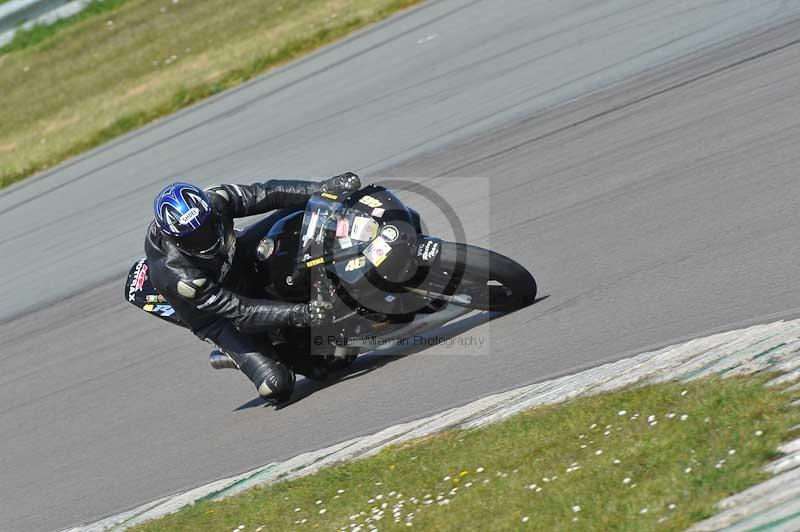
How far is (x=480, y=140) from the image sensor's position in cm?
1049

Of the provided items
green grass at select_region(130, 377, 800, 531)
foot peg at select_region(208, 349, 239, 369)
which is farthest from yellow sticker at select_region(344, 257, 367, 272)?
foot peg at select_region(208, 349, 239, 369)

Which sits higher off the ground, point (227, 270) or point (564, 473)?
point (227, 270)

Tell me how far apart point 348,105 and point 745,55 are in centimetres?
463

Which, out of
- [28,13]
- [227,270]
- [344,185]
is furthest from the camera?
[28,13]

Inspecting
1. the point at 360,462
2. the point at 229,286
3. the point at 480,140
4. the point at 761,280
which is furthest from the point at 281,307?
the point at 480,140

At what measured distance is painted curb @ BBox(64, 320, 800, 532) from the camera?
12.8 feet

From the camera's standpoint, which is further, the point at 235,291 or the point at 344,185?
the point at 235,291

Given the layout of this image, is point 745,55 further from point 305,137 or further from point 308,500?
point 308,500

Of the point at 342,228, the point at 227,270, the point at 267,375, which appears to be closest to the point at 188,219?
the point at 227,270

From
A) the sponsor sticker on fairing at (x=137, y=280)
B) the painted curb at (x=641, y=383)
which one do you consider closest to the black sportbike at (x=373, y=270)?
the painted curb at (x=641, y=383)

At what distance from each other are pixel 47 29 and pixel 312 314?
648 inches

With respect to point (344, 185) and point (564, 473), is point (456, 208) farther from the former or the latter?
point (564, 473)

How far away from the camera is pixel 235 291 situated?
706cm

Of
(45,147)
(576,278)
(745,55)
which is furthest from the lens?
(45,147)
